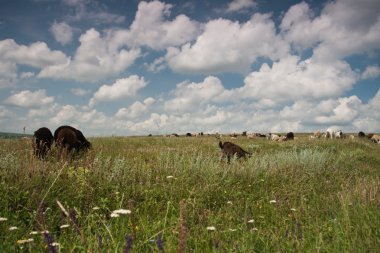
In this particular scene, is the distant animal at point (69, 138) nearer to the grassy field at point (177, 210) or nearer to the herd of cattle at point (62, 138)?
the herd of cattle at point (62, 138)

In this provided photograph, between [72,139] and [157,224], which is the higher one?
[72,139]

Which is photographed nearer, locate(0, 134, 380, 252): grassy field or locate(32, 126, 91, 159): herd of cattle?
locate(0, 134, 380, 252): grassy field

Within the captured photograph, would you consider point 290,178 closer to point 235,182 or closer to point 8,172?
point 235,182

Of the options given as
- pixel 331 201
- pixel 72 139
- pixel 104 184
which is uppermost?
pixel 72 139

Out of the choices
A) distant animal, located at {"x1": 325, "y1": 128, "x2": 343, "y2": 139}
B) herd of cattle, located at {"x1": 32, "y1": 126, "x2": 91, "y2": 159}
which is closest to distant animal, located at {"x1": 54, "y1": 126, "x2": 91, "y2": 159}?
herd of cattle, located at {"x1": 32, "y1": 126, "x2": 91, "y2": 159}

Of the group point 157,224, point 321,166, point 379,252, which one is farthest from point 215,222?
point 321,166

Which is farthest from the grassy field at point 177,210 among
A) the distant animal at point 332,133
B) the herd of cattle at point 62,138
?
the distant animal at point 332,133

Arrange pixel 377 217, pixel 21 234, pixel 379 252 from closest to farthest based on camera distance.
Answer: pixel 379 252, pixel 21 234, pixel 377 217

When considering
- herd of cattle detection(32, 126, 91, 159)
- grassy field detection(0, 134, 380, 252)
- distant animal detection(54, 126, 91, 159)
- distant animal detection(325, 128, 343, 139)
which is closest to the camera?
grassy field detection(0, 134, 380, 252)

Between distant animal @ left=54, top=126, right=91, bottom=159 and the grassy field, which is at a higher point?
distant animal @ left=54, top=126, right=91, bottom=159

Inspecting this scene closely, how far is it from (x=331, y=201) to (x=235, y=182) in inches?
85.8

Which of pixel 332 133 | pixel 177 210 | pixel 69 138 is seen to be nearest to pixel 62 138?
pixel 69 138

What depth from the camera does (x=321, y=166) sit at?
12.2 meters

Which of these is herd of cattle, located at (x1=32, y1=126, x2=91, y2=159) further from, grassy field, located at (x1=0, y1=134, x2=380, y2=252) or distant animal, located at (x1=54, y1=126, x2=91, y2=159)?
grassy field, located at (x1=0, y1=134, x2=380, y2=252)
